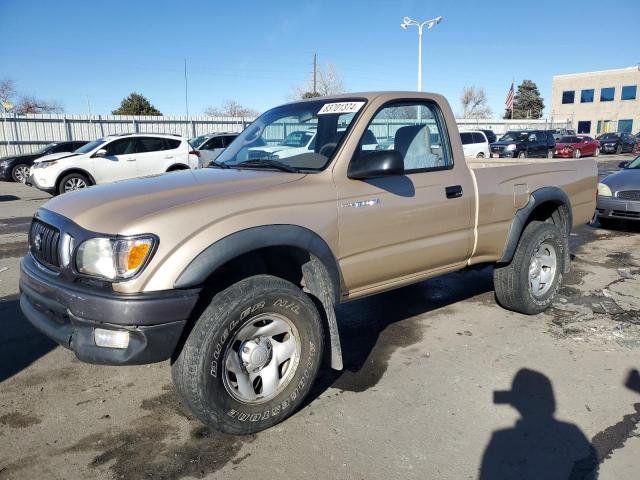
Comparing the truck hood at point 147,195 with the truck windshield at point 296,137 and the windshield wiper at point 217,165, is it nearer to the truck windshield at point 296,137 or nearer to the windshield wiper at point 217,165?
the truck windshield at point 296,137

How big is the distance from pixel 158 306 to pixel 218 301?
1.10ft

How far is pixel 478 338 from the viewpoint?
434 centimetres

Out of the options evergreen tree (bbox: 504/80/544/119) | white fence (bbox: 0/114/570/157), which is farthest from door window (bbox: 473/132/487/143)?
evergreen tree (bbox: 504/80/544/119)

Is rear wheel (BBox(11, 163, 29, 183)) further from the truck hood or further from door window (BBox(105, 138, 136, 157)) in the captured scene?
the truck hood

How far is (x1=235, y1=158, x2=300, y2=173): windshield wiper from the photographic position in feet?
11.2

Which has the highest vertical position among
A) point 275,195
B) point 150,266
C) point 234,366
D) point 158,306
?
point 275,195

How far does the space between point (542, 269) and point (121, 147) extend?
477 inches

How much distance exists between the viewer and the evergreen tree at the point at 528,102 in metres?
83.1

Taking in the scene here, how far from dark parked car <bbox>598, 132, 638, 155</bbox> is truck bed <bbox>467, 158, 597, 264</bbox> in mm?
37685

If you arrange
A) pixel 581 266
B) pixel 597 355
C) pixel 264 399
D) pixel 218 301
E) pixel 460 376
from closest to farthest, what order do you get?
pixel 218 301, pixel 264 399, pixel 460 376, pixel 597 355, pixel 581 266

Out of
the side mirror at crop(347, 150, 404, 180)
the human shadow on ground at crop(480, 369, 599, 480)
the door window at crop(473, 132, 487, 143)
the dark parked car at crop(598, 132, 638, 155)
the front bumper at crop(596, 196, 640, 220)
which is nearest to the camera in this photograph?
the human shadow on ground at crop(480, 369, 599, 480)

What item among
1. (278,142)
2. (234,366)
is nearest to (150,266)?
(234,366)

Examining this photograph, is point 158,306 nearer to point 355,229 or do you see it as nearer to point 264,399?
point 264,399

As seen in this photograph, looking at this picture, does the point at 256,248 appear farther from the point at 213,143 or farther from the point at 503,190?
the point at 213,143
